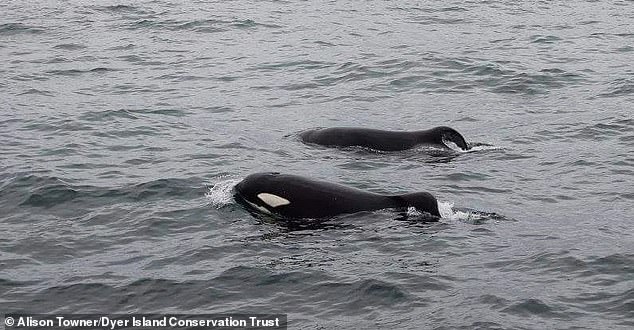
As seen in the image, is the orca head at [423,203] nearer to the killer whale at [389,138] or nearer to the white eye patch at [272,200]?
the white eye patch at [272,200]

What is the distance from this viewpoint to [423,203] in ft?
48.0

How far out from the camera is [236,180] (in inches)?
650

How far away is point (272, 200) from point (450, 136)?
17.7 ft

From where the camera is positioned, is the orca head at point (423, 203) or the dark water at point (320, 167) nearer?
the dark water at point (320, 167)

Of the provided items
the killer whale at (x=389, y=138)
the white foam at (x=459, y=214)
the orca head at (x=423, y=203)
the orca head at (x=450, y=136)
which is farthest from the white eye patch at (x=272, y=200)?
the orca head at (x=450, y=136)

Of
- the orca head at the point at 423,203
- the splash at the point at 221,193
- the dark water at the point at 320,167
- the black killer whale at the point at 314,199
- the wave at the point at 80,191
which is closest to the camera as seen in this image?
the dark water at the point at 320,167

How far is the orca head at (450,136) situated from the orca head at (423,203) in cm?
421

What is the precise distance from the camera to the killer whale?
61.4 feet

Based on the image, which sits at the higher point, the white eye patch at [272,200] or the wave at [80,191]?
the white eye patch at [272,200]

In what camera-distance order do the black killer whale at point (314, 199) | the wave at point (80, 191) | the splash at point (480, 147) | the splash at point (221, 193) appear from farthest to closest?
the splash at point (480, 147) → the wave at point (80, 191) → the splash at point (221, 193) → the black killer whale at point (314, 199)

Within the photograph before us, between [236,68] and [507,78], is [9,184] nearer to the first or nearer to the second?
[236,68]

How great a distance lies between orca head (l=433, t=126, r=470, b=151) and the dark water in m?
0.40

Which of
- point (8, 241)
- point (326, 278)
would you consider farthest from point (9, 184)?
point (326, 278)

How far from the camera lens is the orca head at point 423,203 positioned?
14633 mm
